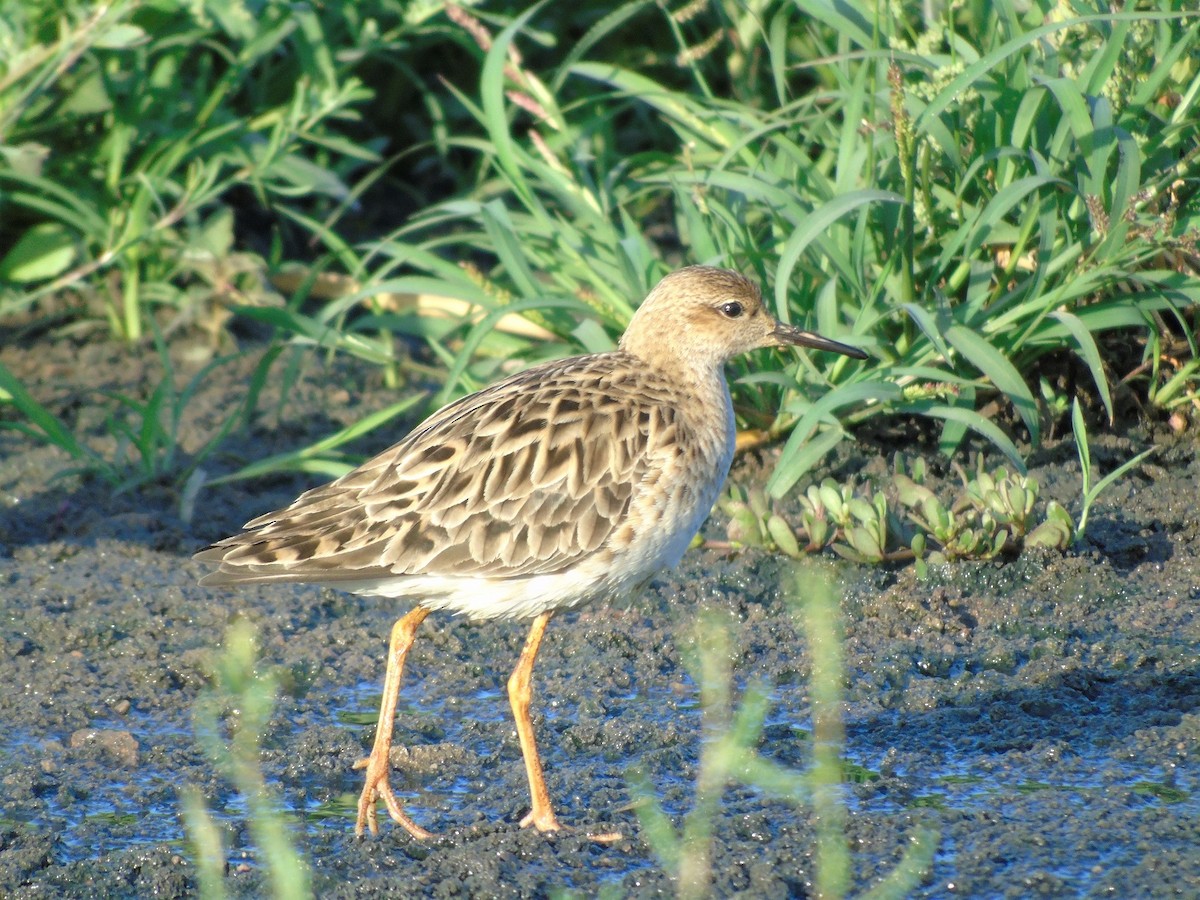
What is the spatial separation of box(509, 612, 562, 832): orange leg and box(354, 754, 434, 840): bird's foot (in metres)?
0.31

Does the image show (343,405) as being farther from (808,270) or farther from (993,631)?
(993,631)

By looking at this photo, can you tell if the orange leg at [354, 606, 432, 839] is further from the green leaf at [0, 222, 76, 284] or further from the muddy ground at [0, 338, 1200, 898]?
the green leaf at [0, 222, 76, 284]

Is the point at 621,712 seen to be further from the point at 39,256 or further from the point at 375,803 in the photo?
the point at 39,256

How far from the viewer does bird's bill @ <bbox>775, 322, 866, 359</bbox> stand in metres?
5.50

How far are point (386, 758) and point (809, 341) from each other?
206 centimetres

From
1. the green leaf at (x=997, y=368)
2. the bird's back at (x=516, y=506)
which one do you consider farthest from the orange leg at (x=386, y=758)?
the green leaf at (x=997, y=368)

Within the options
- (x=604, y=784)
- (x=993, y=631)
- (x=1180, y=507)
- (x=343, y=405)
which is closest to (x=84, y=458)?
(x=343, y=405)

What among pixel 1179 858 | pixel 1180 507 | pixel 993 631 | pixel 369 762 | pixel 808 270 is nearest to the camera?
pixel 1179 858

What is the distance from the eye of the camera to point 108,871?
13.6ft

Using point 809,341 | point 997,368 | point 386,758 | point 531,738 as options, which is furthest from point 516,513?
point 997,368

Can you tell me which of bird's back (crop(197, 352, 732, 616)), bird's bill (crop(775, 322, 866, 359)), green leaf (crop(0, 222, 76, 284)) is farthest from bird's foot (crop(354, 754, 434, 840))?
green leaf (crop(0, 222, 76, 284))

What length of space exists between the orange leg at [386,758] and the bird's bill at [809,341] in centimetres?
162

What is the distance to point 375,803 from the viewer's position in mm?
4656

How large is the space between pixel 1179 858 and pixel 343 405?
4851 millimetres
